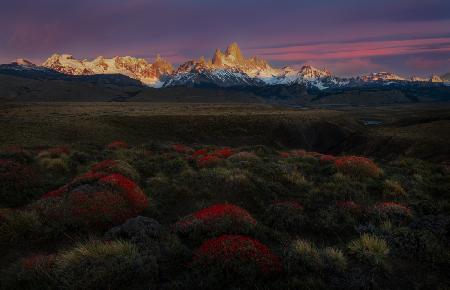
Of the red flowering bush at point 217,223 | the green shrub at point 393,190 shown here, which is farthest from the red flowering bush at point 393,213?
the red flowering bush at point 217,223

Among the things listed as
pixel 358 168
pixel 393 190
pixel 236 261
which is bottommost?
pixel 393 190

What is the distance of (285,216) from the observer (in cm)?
1216

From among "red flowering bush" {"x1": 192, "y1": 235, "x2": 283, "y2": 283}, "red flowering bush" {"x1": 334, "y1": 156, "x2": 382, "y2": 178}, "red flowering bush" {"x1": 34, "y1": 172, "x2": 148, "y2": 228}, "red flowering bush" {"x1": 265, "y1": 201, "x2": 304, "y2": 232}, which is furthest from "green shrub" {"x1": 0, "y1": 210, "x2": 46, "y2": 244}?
"red flowering bush" {"x1": 334, "y1": 156, "x2": 382, "y2": 178}

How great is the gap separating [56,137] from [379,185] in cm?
4533

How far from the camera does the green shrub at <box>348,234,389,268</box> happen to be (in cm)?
840

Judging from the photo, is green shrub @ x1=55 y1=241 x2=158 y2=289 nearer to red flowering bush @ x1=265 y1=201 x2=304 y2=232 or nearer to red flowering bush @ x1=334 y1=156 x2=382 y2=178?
red flowering bush @ x1=265 y1=201 x2=304 y2=232

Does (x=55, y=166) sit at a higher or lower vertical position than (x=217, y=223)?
lower

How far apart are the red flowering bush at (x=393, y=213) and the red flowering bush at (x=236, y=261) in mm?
A: 5830

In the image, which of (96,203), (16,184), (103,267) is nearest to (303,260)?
(103,267)

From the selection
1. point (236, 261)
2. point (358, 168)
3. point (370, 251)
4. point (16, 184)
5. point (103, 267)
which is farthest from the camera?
point (358, 168)

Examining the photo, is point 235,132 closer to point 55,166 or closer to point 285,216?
point 55,166

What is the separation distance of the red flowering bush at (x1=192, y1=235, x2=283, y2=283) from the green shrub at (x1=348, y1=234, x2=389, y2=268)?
2.21 m

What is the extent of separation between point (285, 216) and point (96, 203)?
6.53m

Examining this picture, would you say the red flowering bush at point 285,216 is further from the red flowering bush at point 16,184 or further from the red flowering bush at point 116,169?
the red flowering bush at point 16,184
